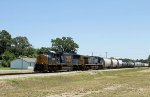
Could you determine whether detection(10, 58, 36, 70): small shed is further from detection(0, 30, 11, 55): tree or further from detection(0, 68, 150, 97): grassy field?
detection(0, 68, 150, 97): grassy field

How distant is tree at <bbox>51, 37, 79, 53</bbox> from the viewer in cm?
18688

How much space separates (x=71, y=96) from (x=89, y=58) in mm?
57221

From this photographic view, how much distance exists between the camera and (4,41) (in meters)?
176

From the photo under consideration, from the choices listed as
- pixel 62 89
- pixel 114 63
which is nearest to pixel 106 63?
pixel 114 63

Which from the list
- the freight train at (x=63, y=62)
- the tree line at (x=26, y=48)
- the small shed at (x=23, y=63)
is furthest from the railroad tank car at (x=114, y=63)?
the tree line at (x=26, y=48)

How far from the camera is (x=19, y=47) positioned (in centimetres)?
18962

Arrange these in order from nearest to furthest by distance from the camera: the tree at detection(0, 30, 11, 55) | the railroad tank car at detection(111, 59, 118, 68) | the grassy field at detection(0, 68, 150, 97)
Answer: the grassy field at detection(0, 68, 150, 97), the railroad tank car at detection(111, 59, 118, 68), the tree at detection(0, 30, 11, 55)

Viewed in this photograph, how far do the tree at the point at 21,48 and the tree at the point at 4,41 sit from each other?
14.5ft

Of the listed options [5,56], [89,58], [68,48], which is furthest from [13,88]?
[68,48]

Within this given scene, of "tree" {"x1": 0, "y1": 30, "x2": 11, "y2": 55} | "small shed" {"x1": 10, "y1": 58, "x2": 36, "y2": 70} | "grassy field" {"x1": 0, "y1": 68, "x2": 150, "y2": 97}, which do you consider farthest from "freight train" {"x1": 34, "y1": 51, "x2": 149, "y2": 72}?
"tree" {"x1": 0, "y1": 30, "x2": 11, "y2": 55}

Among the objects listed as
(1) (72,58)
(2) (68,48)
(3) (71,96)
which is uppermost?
(2) (68,48)

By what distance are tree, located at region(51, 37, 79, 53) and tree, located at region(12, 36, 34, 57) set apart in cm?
1242

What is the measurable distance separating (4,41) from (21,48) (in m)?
15.8

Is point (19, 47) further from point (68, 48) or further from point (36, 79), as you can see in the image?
point (36, 79)
